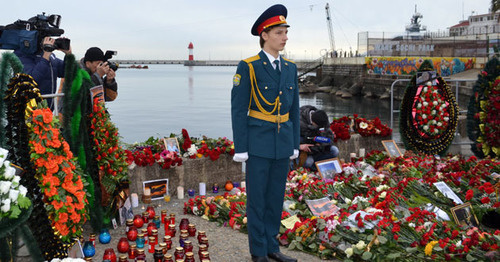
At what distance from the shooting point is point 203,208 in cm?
650

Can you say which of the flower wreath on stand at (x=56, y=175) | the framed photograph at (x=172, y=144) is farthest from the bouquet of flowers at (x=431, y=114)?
the flower wreath on stand at (x=56, y=175)

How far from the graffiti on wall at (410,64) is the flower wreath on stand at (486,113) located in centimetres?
3022

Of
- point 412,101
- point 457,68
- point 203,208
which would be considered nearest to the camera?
point 203,208

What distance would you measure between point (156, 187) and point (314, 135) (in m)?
3.00

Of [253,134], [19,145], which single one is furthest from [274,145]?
[19,145]

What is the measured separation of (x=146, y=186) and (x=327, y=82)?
5774 cm

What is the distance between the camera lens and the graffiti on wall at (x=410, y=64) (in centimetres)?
4338

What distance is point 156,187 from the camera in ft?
23.6

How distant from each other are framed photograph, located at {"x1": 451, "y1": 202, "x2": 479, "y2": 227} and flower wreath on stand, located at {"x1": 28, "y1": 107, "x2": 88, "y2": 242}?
3843 millimetres

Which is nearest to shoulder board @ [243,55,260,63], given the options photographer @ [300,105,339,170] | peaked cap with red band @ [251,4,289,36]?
peaked cap with red band @ [251,4,289,36]

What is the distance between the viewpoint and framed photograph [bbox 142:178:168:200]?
7.08m

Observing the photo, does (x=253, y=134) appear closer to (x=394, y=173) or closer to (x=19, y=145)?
(x=19, y=145)

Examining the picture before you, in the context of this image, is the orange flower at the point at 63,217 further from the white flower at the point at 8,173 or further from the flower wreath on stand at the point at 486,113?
the flower wreath on stand at the point at 486,113

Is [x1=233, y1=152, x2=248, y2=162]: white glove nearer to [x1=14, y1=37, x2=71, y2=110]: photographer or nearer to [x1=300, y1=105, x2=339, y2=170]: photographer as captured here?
[x1=14, y1=37, x2=71, y2=110]: photographer
